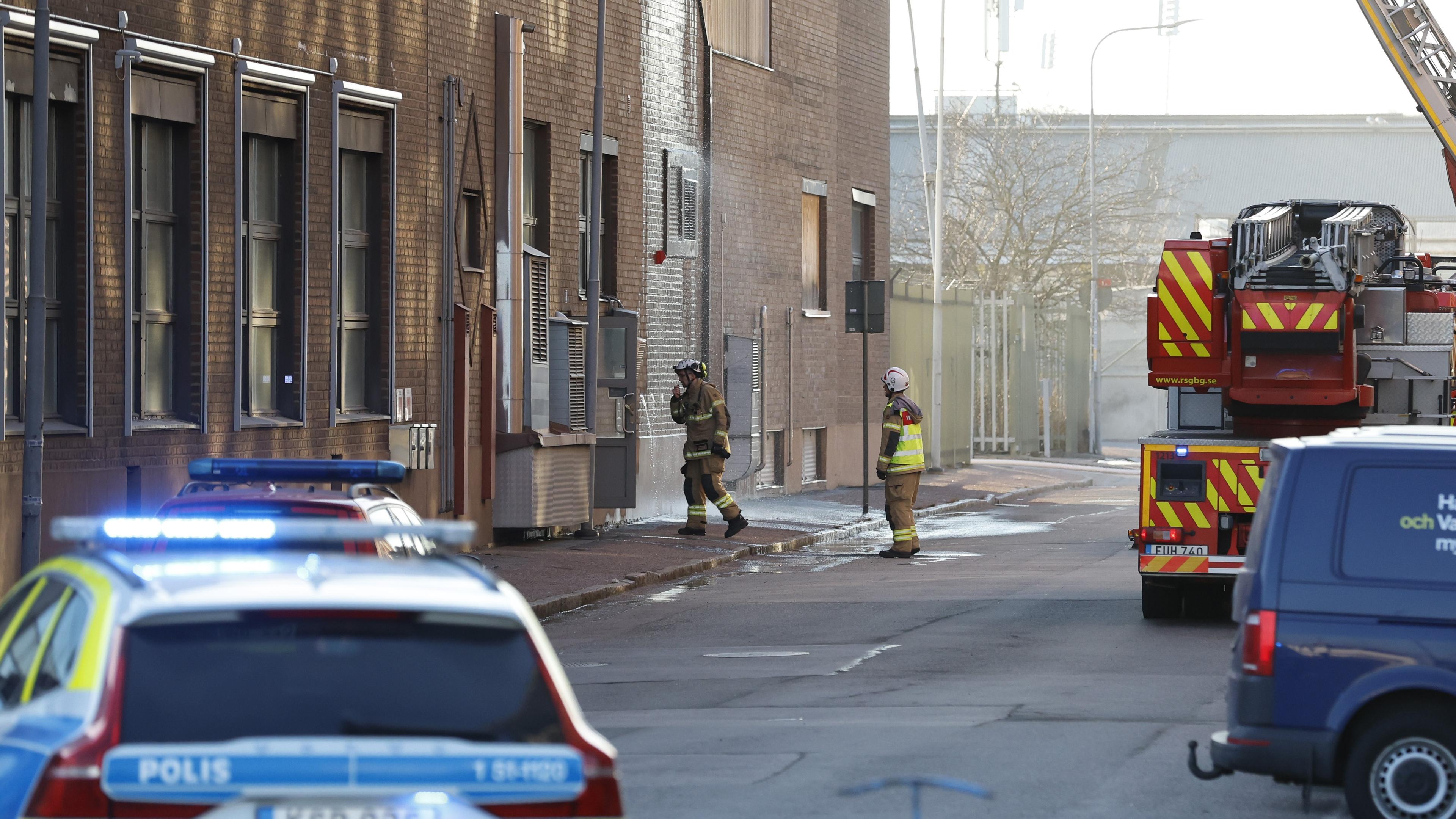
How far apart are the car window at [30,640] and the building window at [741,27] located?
23.4 meters

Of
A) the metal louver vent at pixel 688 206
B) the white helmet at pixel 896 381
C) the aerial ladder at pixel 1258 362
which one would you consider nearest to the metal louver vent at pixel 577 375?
the metal louver vent at pixel 688 206

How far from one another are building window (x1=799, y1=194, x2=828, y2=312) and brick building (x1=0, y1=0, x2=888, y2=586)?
0.29 m

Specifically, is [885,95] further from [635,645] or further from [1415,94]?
[635,645]

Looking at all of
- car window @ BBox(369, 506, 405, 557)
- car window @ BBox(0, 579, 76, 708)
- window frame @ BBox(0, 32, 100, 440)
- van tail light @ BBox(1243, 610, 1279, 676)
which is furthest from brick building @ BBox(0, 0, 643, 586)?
van tail light @ BBox(1243, 610, 1279, 676)

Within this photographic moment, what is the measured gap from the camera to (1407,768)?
7484 millimetres

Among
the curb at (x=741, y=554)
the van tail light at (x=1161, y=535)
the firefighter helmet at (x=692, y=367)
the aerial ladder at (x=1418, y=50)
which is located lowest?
the curb at (x=741, y=554)

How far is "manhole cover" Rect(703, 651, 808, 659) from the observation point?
523 inches

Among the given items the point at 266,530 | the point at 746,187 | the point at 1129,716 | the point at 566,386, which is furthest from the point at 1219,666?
the point at 746,187

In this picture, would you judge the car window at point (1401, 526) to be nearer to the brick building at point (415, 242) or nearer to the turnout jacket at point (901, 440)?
the brick building at point (415, 242)

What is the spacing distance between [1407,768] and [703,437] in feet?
50.1

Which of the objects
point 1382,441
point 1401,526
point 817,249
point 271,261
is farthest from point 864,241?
point 1401,526

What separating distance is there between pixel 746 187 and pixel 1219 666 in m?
17.8

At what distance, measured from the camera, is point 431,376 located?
20750 mm

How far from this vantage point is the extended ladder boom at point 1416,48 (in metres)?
23.0
